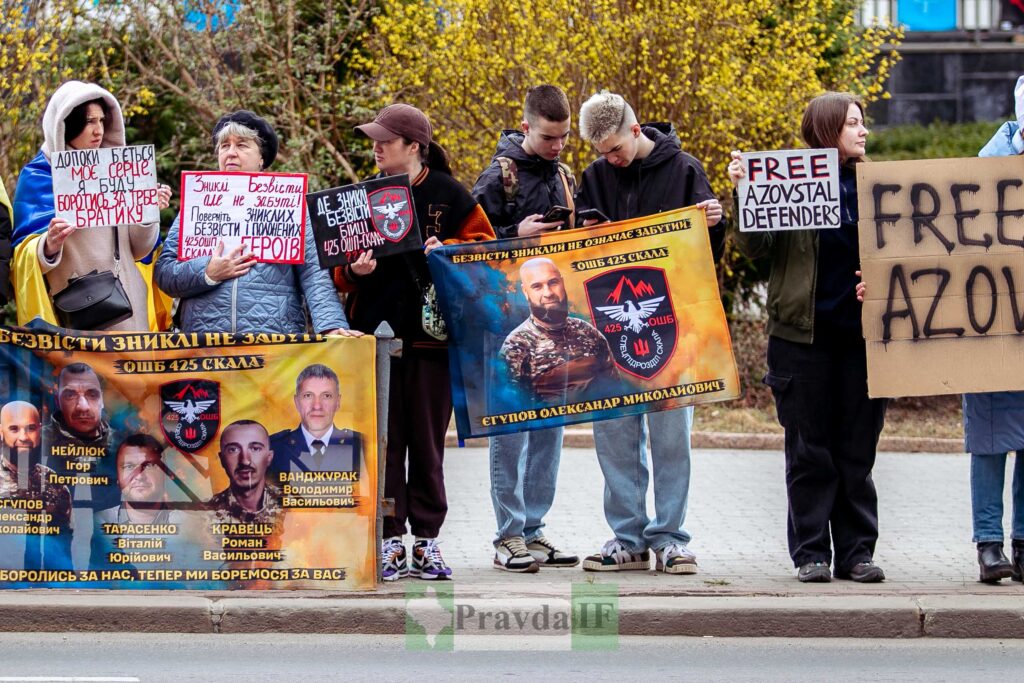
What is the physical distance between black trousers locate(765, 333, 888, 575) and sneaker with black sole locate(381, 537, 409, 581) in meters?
1.83

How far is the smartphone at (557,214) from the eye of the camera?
7301mm

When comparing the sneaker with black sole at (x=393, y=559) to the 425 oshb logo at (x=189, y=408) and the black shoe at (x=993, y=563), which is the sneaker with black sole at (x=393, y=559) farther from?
the black shoe at (x=993, y=563)

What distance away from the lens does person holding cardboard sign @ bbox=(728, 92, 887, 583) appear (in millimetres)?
7047

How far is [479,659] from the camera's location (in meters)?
6.14

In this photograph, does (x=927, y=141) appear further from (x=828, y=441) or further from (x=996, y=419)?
(x=828, y=441)

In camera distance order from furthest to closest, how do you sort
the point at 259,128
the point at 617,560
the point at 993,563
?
the point at 617,560, the point at 259,128, the point at 993,563

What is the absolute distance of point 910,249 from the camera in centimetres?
704

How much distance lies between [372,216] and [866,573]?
9.11 feet

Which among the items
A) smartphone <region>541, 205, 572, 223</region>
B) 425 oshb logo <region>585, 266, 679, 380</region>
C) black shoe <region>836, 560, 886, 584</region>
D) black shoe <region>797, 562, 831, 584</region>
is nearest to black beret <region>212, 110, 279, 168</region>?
smartphone <region>541, 205, 572, 223</region>

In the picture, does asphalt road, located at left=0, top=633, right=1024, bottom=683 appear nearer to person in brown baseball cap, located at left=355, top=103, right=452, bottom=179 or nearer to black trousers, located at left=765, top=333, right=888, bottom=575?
black trousers, located at left=765, top=333, right=888, bottom=575

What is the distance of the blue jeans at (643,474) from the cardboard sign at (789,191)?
3.50 ft

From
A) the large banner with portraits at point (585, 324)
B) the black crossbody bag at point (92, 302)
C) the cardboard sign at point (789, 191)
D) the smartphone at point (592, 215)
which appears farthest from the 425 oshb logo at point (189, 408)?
the cardboard sign at point (789, 191)

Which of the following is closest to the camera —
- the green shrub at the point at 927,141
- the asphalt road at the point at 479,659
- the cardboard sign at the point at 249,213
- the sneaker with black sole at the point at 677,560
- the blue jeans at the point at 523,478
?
the asphalt road at the point at 479,659

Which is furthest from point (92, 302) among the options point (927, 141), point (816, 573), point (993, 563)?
point (927, 141)
